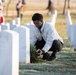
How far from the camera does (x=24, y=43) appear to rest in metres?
12.4

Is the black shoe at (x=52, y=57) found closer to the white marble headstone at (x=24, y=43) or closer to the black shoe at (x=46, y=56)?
the black shoe at (x=46, y=56)

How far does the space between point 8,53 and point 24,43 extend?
351 cm

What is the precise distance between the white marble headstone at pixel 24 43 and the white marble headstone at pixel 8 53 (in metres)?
3.29

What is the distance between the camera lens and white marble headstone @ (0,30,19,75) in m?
8.93

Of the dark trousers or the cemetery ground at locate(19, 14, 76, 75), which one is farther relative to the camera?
the dark trousers

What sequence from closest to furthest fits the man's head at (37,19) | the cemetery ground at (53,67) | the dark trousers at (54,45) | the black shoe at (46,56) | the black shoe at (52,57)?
the cemetery ground at (53,67) → the man's head at (37,19) → the dark trousers at (54,45) → the black shoe at (46,56) → the black shoe at (52,57)

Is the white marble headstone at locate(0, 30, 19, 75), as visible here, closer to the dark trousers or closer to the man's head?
the man's head

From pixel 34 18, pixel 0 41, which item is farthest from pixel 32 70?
pixel 0 41

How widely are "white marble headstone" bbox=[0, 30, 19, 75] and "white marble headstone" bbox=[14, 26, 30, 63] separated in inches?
129

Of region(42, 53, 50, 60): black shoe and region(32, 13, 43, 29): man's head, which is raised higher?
region(32, 13, 43, 29): man's head

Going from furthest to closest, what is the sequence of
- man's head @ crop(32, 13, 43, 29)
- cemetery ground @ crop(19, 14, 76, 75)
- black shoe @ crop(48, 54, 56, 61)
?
black shoe @ crop(48, 54, 56, 61) < man's head @ crop(32, 13, 43, 29) < cemetery ground @ crop(19, 14, 76, 75)

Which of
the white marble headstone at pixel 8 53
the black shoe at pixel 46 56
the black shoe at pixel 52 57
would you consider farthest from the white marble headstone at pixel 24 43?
the white marble headstone at pixel 8 53

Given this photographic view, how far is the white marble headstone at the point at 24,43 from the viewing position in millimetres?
12375

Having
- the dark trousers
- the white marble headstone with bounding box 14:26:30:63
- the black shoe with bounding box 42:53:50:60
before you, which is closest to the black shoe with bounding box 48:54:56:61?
the black shoe with bounding box 42:53:50:60
